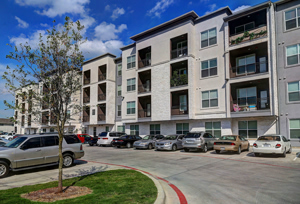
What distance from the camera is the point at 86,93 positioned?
41.4 metres

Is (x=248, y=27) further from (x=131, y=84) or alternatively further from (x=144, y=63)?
(x=131, y=84)

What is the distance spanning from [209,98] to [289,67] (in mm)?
7920

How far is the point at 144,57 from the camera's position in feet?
108

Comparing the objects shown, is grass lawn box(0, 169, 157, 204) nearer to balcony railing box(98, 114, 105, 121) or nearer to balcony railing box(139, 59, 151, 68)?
balcony railing box(139, 59, 151, 68)

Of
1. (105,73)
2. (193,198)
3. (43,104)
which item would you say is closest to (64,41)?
(43,104)

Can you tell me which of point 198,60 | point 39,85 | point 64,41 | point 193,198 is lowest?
point 193,198

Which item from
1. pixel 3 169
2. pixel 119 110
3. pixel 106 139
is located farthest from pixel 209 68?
pixel 3 169

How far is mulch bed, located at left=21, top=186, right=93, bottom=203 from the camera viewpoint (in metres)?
6.50

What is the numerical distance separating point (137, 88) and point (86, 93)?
14.0 meters

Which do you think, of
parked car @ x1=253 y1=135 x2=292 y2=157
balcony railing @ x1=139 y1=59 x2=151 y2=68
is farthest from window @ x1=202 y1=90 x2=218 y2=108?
balcony railing @ x1=139 y1=59 x2=151 y2=68

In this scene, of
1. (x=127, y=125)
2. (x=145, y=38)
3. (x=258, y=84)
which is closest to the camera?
(x=258, y=84)

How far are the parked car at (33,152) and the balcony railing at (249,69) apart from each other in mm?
17587

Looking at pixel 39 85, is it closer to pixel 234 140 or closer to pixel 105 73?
pixel 234 140

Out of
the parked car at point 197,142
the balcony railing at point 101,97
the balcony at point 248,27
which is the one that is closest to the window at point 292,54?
the balcony at point 248,27
